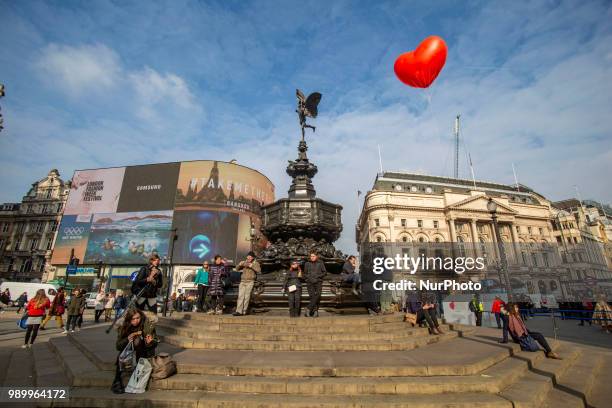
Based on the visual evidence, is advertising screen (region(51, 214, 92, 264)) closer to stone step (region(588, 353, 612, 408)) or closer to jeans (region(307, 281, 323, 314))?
jeans (region(307, 281, 323, 314))

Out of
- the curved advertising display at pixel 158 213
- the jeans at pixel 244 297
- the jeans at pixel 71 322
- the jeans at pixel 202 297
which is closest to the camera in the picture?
the jeans at pixel 244 297

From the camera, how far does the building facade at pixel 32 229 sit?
164 ft

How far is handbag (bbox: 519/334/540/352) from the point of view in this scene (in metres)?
5.87

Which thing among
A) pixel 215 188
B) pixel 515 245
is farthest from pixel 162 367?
pixel 515 245

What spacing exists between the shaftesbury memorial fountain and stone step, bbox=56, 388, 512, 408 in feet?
14.0

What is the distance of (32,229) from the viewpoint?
52.8m

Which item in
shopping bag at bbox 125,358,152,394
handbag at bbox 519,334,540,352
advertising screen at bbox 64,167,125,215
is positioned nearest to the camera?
shopping bag at bbox 125,358,152,394

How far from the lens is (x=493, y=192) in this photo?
66.1m

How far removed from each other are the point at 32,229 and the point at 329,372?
69.2 meters

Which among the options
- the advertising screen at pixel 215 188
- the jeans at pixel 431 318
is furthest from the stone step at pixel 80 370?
the advertising screen at pixel 215 188

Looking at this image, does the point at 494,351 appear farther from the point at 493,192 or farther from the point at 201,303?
the point at 493,192

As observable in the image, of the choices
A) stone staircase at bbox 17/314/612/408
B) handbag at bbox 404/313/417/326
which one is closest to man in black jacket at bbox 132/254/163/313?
stone staircase at bbox 17/314/612/408

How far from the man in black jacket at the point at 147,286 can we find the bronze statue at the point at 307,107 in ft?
23.1

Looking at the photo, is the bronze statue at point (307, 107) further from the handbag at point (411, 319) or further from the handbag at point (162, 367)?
the handbag at point (162, 367)
